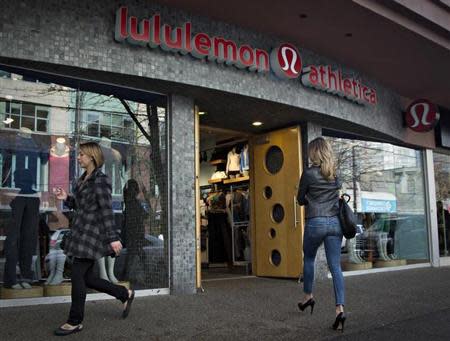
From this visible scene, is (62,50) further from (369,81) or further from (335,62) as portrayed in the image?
(369,81)

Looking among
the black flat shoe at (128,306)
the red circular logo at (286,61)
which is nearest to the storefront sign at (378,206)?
the red circular logo at (286,61)

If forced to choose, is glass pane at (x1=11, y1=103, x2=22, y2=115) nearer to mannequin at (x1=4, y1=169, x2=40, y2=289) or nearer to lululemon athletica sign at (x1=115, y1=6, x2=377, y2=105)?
mannequin at (x1=4, y1=169, x2=40, y2=289)

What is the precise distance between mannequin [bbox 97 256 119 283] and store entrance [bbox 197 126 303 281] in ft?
8.74

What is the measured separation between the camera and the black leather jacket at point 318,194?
492 cm

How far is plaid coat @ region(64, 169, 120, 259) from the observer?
4469mm

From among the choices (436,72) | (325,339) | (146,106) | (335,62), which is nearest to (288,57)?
(335,62)

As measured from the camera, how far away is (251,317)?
5.29m

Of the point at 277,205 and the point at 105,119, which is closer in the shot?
the point at 105,119

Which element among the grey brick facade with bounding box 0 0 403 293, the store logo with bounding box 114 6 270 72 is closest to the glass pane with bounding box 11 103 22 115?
the grey brick facade with bounding box 0 0 403 293

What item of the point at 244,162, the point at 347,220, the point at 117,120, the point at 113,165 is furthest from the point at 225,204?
the point at 347,220

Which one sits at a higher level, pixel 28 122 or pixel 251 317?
pixel 28 122

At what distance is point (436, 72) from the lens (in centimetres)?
961

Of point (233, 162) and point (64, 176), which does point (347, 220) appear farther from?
point (233, 162)

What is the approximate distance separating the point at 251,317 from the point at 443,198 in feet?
29.0
